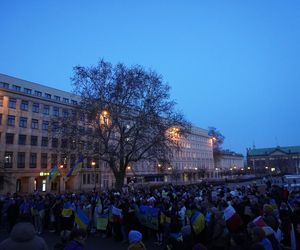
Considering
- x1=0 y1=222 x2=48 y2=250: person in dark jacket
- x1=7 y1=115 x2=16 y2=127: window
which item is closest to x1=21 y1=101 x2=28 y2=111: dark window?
x1=7 y1=115 x2=16 y2=127: window

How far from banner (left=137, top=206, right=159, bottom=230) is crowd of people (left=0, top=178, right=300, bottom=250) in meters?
0.06

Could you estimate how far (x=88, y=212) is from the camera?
17.3 meters

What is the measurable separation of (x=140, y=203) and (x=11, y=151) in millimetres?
44121

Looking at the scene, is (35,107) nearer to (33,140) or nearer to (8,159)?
(33,140)

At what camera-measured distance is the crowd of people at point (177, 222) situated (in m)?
6.59

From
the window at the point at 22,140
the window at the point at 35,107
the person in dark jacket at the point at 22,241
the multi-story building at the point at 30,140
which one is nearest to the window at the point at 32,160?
the multi-story building at the point at 30,140

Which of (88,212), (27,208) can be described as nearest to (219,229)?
(88,212)

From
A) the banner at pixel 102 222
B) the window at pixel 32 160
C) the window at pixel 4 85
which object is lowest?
the banner at pixel 102 222

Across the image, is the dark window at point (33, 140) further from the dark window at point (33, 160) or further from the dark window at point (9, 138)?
the dark window at point (9, 138)

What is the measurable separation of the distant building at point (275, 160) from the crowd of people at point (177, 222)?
139 meters

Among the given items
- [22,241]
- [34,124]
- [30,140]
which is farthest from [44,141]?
[22,241]

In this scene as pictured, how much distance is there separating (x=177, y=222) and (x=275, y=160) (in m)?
162

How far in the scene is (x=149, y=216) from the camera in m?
14.7

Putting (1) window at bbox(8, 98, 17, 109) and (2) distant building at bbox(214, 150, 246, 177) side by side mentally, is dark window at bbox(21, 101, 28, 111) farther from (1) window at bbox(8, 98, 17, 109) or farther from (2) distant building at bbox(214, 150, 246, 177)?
(2) distant building at bbox(214, 150, 246, 177)
